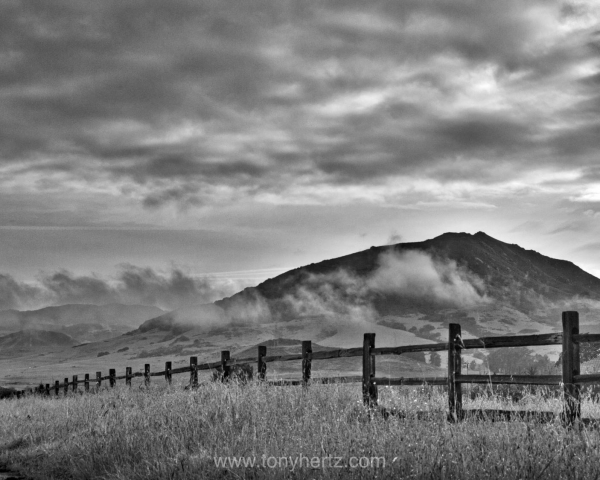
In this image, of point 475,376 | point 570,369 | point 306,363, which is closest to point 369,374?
point 306,363

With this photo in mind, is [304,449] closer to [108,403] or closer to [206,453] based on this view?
[206,453]

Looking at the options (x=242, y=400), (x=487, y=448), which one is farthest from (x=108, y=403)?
(x=487, y=448)

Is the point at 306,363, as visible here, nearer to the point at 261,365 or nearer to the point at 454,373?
the point at 261,365

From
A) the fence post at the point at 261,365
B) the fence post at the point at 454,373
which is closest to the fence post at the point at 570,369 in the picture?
the fence post at the point at 454,373

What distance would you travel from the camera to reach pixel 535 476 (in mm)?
6262

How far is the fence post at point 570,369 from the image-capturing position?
895 centimetres

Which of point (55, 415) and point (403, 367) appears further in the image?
point (403, 367)

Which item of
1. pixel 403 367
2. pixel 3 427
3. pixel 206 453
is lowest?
pixel 403 367

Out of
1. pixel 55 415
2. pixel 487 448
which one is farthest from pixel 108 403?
pixel 487 448

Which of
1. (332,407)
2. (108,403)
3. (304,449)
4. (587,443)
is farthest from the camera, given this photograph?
(108,403)

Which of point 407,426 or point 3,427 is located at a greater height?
point 407,426

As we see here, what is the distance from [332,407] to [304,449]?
3.36 m

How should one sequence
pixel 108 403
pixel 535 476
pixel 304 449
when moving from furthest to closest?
pixel 108 403
pixel 304 449
pixel 535 476

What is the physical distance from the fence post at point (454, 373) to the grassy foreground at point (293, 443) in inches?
10.7
